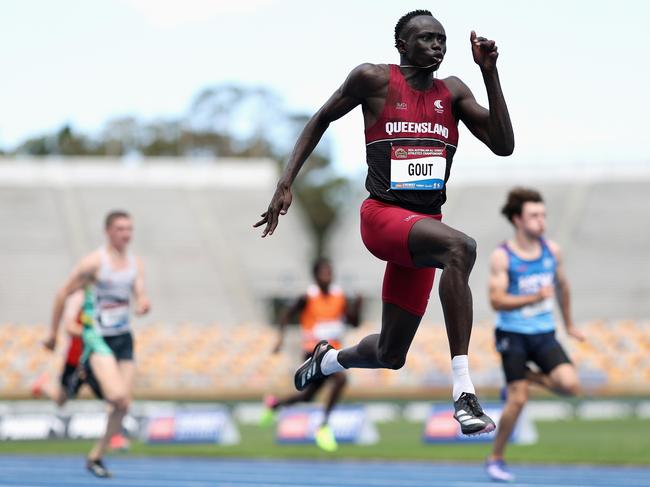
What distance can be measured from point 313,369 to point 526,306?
3032 millimetres

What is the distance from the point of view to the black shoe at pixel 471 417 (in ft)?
20.5

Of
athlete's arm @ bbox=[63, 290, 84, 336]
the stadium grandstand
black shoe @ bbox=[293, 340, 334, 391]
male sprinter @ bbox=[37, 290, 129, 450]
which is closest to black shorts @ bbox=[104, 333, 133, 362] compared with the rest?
male sprinter @ bbox=[37, 290, 129, 450]

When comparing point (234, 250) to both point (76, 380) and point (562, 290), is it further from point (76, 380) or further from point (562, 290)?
point (562, 290)

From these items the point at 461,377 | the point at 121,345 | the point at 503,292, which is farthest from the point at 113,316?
the point at 461,377

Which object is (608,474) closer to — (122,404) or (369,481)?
(369,481)

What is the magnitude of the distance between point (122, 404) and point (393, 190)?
4.96 meters

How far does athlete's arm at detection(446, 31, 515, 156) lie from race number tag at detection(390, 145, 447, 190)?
32 cm

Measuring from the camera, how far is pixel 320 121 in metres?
7.21

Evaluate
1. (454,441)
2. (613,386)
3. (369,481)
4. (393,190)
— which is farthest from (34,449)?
(613,386)

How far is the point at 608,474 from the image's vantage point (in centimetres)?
1164

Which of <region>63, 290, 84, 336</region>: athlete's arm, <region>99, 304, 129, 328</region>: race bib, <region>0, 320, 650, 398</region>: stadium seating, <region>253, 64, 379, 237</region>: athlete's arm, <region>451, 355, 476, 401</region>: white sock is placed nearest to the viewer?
<region>451, 355, 476, 401</region>: white sock

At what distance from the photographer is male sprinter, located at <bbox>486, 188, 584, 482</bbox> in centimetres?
1066

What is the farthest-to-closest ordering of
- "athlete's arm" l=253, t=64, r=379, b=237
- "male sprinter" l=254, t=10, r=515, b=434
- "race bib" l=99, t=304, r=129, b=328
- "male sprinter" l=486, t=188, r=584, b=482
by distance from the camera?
"race bib" l=99, t=304, r=129, b=328 < "male sprinter" l=486, t=188, r=584, b=482 < "athlete's arm" l=253, t=64, r=379, b=237 < "male sprinter" l=254, t=10, r=515, b=434

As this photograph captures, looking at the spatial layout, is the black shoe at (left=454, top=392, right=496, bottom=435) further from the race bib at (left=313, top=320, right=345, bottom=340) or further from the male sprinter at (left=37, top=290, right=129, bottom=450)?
the race bib at (left=313, top=320, right=345, bottom=340)
